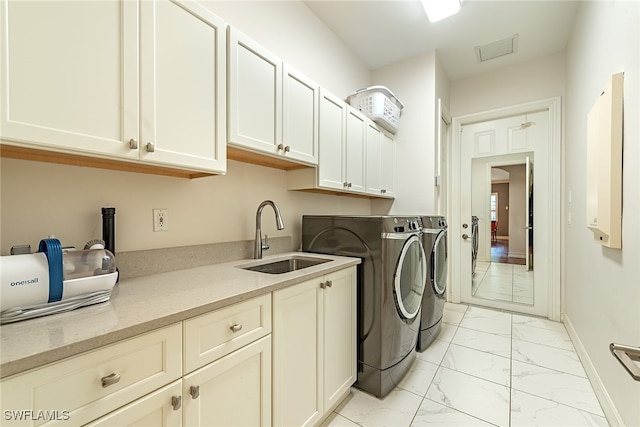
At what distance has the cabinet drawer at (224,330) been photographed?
86 cm

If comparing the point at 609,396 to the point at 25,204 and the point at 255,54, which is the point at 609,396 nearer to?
the point at 255,54

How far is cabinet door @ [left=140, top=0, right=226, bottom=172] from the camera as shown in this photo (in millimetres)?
1049

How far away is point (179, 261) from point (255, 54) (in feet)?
3.95

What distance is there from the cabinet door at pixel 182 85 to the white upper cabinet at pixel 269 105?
0.08 m

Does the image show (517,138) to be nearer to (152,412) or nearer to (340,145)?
(340,145)

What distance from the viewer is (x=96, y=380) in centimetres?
67

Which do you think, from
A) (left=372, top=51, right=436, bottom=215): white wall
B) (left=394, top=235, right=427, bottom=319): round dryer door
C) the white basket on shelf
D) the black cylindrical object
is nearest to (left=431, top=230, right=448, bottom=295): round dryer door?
(left=394, top=235, right=427, bottom=319): round dryer door

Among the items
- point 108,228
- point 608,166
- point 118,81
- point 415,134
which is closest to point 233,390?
A: point 108,228

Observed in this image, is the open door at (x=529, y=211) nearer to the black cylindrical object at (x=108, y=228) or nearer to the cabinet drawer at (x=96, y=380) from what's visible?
the cabinet drawer at (x=96, y=380)

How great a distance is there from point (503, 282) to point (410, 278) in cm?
224

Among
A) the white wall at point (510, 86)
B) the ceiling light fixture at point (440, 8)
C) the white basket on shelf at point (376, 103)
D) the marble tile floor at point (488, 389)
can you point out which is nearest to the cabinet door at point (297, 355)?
the marble tile floor at point (488, 389)

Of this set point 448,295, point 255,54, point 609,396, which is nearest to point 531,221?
point 448,295

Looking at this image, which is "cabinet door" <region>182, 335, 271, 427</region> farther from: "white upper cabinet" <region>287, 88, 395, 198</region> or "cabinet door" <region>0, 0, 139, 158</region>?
"white upper cabinet" <region>287, 88, 395, 198</region>

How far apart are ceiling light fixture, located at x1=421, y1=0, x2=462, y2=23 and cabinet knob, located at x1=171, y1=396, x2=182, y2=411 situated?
9.64 feet
